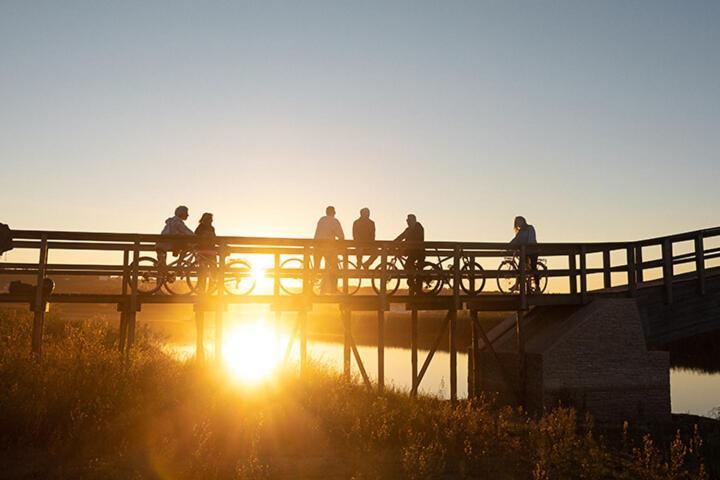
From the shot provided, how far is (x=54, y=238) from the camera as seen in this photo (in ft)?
46.2

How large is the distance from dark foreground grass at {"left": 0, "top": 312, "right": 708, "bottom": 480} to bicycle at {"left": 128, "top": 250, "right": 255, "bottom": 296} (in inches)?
89.1

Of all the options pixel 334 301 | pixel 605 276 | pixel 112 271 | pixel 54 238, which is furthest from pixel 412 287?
pixel 54 238

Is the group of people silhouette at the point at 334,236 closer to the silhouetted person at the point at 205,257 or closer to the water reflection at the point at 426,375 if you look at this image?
the silhouetted person at the point at 205,257

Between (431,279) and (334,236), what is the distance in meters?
2.71

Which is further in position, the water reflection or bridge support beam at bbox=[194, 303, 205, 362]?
the water reflection

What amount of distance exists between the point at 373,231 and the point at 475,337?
4147 millimetres

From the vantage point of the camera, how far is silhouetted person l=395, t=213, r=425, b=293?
1703 cm

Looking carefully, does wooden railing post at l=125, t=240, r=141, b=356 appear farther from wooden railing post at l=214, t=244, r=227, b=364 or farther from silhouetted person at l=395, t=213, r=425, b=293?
silhouetted person at l=395, t=213, r=425, b=293

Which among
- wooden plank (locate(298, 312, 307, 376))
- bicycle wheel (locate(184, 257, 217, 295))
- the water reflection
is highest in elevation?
bicycle wheel (locate(184, 257, 217, 295))

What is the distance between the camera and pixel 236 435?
10.2 metres

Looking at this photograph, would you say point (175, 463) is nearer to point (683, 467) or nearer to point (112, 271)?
point (112, 271)

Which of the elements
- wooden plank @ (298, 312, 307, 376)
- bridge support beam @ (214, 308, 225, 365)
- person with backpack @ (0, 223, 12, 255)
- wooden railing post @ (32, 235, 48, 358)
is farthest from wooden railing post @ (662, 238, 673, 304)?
person with backpack @ (0, 223, 12, 255)

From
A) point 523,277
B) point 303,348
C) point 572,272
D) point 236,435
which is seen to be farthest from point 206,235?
point 572,272

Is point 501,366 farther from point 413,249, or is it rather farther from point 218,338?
point 218,338
